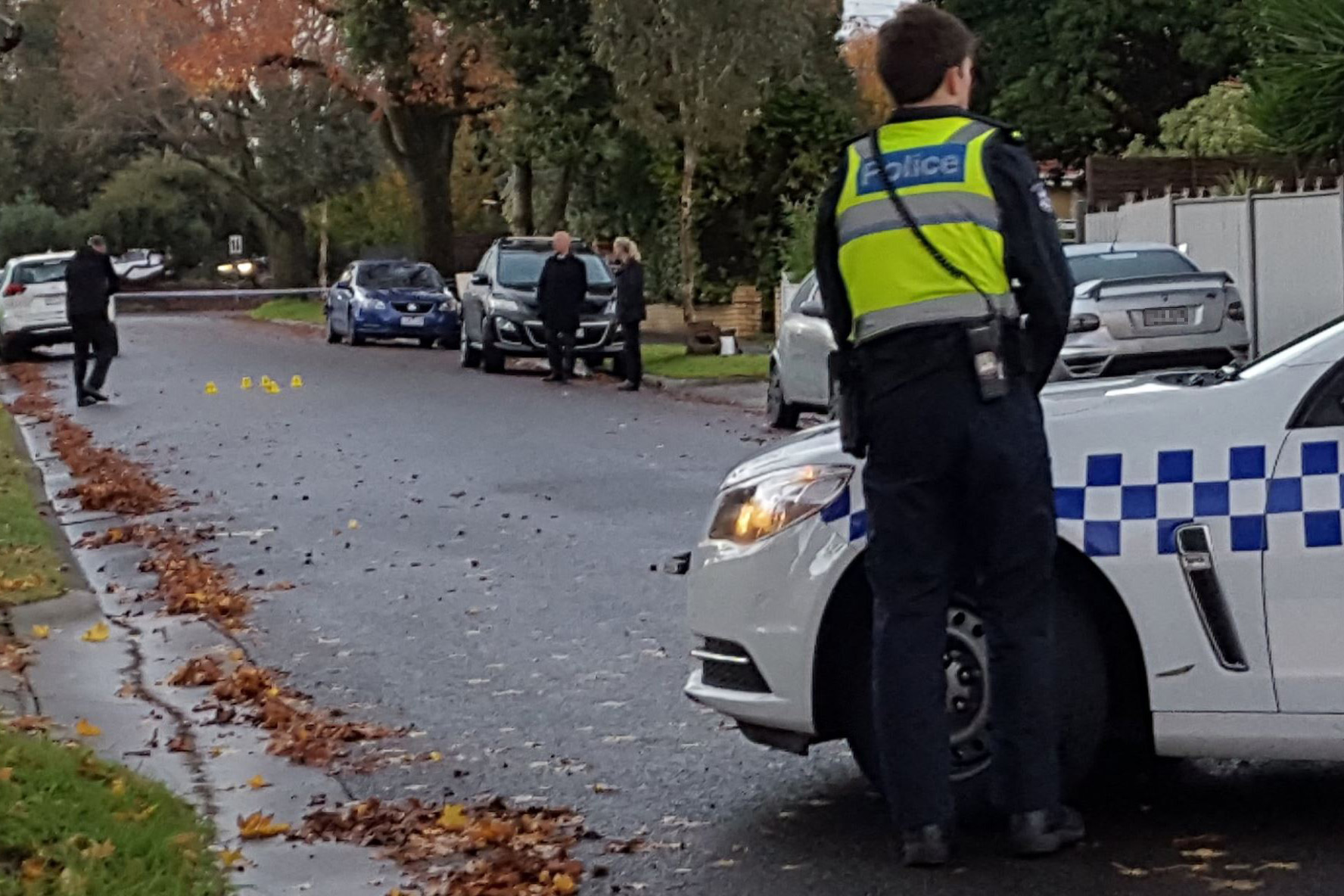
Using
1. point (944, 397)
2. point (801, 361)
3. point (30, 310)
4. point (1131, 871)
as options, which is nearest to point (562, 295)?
point (801, 361)

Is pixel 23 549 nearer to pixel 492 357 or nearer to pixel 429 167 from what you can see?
pixel 492 357

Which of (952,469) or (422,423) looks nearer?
(952,469)

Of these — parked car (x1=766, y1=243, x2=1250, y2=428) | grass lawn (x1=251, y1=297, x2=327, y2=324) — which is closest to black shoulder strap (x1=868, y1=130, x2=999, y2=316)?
parked car (x1=766, y1=243, x2=1250, y2=428)

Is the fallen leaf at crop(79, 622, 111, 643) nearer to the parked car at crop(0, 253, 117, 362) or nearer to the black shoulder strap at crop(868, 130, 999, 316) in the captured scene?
the black shoulder strap at crop(868, 130, 999, 316)

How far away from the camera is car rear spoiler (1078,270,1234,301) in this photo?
18.1 meters

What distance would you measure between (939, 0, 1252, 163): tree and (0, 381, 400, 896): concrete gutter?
35.4 metres

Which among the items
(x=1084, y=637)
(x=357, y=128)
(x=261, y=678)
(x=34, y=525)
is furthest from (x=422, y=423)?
(x=357, y=128)

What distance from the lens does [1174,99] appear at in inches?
1859

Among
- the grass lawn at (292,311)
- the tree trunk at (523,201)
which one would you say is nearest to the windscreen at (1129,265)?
the tree trunk at (523,201)

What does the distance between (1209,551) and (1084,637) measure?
375 mm

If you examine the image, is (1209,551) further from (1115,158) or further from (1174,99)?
(1174,99)

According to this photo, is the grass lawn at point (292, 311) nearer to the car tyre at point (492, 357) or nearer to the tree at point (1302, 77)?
the car tyre at point (492, 357)

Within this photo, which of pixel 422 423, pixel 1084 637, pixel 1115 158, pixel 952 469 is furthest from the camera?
pixel 1115 158

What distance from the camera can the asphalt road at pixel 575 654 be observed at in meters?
5.85
